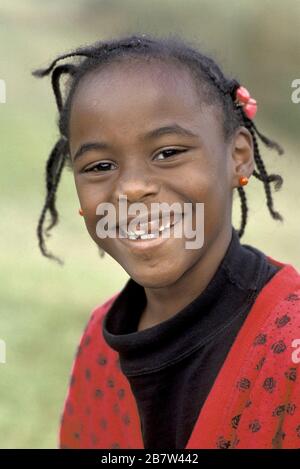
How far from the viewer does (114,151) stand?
61.1 inches

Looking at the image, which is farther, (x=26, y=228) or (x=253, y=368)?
(x=26, y=228)

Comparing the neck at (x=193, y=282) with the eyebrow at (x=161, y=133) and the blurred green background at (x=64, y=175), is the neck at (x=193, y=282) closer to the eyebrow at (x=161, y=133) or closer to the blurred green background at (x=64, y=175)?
the eyebrow at (x=161, y=133)

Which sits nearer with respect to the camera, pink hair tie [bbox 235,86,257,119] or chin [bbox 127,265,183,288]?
chin [bbox 127,265,183,288]

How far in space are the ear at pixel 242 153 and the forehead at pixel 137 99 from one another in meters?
0.11

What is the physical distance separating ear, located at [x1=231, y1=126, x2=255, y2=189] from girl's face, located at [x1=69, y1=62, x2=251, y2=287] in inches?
2.2

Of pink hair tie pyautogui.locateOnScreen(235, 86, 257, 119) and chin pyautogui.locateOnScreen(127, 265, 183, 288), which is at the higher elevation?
pink hair tie pyautogui.locateOnScreen(235, 86, 257, 119)

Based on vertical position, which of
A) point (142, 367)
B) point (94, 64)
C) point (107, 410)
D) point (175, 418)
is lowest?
point (107, 410)

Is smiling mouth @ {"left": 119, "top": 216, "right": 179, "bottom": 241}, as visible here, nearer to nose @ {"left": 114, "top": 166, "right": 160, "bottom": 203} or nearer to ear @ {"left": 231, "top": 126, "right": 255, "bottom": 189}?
nose @ {"left": 114, "top": 166, "right": 160, "bottom": 203}

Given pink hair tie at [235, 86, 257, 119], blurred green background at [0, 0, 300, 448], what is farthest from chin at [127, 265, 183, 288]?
blurred green background at [0, 0, 300, 448]

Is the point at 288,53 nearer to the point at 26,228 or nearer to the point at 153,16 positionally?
the point at 153,16

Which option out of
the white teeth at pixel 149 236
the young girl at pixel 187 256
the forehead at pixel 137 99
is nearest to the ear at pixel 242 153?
the young girl at pixel 187 256

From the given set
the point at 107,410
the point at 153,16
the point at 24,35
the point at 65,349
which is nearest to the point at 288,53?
the point at 153,16

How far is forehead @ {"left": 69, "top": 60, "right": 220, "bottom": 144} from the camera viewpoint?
1522mm

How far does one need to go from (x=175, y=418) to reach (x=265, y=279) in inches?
12.7
